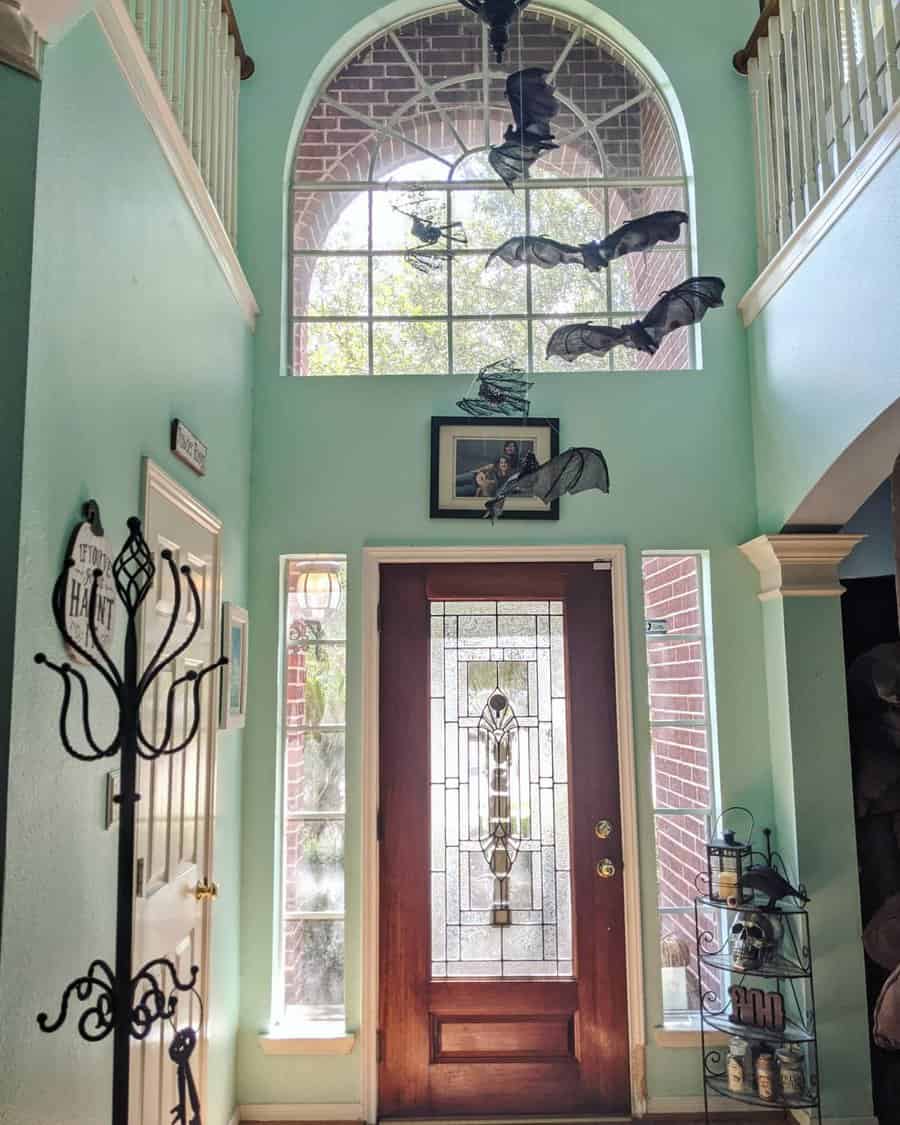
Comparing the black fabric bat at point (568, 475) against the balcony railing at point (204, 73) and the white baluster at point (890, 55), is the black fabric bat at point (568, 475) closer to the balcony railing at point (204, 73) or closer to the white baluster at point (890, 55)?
the white baluster at point (890, 55)

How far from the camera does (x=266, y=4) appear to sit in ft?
12.3

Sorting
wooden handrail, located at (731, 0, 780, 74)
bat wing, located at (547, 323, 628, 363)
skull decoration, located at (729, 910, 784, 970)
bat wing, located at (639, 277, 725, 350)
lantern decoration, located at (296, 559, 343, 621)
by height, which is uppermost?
wooden handrail, located at (731, 0, 780, 74)

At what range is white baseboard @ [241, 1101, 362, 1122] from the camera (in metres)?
3.21

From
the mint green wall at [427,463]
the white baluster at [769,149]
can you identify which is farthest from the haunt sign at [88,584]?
the white baluster at [769,149]

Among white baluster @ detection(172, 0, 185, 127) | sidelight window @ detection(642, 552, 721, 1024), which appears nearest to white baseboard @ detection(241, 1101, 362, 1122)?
sidelight window @ detection(642, 552, 721, 1024)

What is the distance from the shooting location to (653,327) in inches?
89.8

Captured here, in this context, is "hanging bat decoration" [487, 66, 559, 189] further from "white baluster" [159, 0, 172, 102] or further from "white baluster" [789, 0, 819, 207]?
"white baluster" [789, 0, 819, 207]

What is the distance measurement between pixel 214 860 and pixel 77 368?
1.78 metres

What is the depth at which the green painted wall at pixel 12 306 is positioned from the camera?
1.46m

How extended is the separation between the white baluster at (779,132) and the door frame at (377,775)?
1.33 meters

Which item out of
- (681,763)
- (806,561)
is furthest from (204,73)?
(681,763)

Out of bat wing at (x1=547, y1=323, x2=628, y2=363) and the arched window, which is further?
the arched window

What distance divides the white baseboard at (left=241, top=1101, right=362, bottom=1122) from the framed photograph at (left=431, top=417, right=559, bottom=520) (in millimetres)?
2121

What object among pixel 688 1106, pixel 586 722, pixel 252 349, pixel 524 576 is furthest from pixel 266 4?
pixel 688 1106
